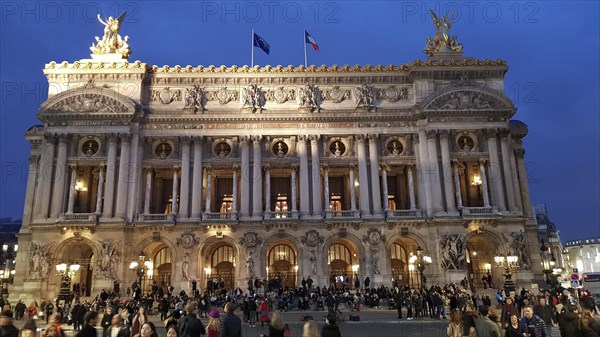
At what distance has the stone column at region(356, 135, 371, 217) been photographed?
4527 centimetres

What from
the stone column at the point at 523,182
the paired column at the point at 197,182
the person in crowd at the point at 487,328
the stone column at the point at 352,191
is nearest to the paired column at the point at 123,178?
the paired column at the point at 197,182

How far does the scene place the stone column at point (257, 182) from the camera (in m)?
44.7

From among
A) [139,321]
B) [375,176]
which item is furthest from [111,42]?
[139,321]

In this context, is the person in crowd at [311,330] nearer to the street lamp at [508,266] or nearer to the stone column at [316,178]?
the street lamp at [508,266]

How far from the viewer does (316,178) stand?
4584cm

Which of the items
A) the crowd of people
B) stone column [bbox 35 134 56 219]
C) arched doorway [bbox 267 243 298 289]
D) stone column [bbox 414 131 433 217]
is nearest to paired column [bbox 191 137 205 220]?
the crowd of people

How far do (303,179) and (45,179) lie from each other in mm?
23050

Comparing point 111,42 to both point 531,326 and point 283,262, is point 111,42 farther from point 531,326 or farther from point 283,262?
point 531,326

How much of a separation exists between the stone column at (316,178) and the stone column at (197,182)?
33.7 ft

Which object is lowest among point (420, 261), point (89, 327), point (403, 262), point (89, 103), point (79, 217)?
point (89, 327)

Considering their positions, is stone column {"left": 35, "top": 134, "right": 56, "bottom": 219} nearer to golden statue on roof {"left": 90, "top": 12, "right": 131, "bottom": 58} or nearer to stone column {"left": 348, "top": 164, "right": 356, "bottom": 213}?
golden statue on roof {"left": 90, "top": 12, "right": 131, "bottom": 58}

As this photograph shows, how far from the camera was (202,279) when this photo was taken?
1718 inches

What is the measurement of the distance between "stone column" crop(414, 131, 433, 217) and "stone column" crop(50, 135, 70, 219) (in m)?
32.1

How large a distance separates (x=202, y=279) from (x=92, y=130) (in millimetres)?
16880
